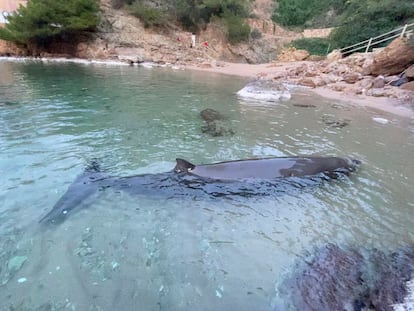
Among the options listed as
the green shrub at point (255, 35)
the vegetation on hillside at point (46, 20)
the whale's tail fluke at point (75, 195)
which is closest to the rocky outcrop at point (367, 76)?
the whale's tail fluke at point (75, 195)

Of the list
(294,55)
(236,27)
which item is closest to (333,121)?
(294,55)

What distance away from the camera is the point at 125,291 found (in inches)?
100

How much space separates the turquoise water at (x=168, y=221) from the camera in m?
2.58

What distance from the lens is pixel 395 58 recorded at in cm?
1327

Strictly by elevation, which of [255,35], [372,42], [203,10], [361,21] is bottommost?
[372,42]

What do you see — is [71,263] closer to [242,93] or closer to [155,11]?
[242,93]

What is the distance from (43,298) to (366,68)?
1680cm

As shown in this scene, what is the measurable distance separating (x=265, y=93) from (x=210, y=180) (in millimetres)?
9309

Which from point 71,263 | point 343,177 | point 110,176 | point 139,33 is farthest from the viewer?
point 139,33

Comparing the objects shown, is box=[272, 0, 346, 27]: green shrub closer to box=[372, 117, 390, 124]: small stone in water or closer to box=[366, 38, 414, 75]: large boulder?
box=[366, 38, 414, 75]: large boulder

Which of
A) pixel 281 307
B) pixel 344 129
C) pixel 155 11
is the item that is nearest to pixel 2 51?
pixel 155 11

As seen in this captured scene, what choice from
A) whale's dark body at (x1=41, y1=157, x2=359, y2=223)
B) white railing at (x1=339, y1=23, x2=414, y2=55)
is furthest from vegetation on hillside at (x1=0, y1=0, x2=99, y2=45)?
whale's dark body at (x1=41, y1=157, x2=359, y2=223)

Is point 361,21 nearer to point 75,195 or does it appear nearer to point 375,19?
→ point 375,19

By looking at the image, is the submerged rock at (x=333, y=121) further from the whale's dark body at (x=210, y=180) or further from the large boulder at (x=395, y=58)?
the large boulder at (x=395, y=58)
